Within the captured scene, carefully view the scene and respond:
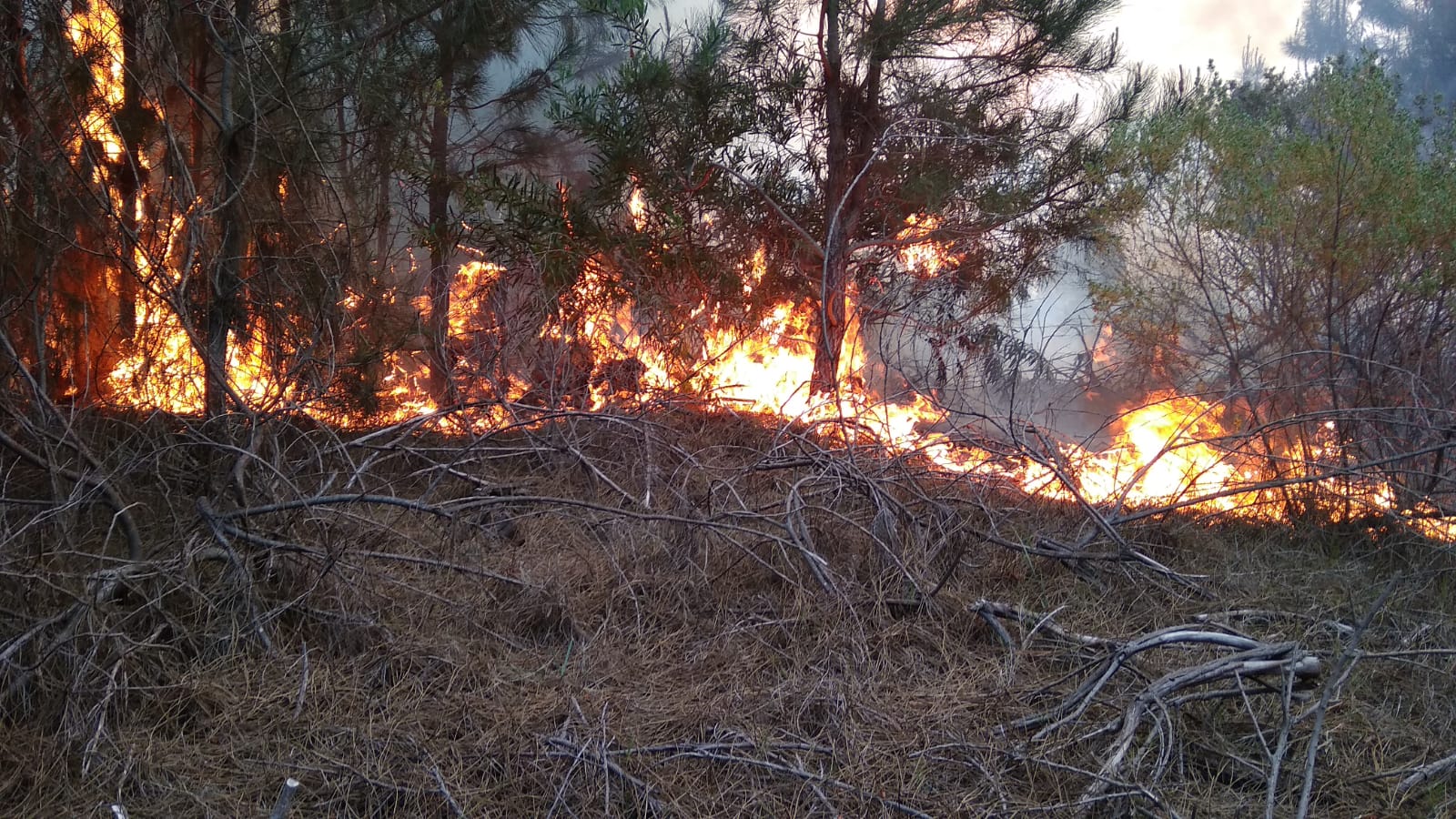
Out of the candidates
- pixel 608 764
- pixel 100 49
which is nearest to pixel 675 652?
pixel 608 764

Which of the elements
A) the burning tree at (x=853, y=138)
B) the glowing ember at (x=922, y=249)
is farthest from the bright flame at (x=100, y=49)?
the glowing ember at (x=922, y=249)

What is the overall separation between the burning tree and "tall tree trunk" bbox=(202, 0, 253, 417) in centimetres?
240

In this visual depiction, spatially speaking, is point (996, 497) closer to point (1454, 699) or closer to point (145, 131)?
point (1454, 699)

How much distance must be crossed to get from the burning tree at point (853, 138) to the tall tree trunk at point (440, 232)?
3.79 feet

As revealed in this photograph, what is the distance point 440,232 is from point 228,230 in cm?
249

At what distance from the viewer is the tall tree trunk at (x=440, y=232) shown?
5.63m

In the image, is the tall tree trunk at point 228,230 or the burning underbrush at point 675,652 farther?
the tall tree trunk at point 228,230

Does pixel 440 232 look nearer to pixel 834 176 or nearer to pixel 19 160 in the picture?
pixel 834 176

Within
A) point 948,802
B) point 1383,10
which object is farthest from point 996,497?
point 1383,10

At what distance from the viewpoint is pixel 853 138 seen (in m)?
7.29

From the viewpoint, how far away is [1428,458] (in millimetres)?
5066

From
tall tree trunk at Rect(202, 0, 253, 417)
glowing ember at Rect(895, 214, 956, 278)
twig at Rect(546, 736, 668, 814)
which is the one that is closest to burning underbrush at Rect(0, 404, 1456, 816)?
twig at Rect(546, 736, 668, 814)

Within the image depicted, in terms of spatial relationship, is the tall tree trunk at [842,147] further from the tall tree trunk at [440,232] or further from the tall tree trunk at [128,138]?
the tall tree trunk at [128,138]

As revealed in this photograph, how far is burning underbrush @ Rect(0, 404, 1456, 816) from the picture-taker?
2.31m
